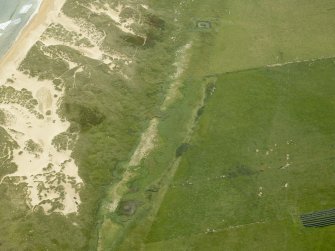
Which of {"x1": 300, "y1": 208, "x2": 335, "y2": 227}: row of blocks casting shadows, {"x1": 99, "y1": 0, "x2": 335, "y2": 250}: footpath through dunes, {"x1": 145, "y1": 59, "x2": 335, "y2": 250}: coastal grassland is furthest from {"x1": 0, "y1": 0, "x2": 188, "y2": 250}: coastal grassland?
{"x1": 300, "y1": 208, "x2": 335, "y2": 227}: row of blocks casting shadows

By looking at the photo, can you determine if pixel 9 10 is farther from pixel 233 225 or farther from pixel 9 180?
pixel 233 225

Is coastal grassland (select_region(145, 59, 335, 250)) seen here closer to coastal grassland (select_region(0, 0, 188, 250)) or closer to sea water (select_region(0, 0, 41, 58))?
coastal grassland (select_region(0, 0, 188, 250))

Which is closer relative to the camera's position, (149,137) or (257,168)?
(257,168)

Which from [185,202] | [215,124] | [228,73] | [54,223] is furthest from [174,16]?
[54,223]

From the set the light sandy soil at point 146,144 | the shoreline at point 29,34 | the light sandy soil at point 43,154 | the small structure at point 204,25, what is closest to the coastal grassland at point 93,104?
the light sandy soil at point 146,144

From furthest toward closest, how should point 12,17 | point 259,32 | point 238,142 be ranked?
point 259,32 → point 12,17 → point 238,142

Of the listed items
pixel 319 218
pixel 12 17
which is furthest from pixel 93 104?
pixel 319 218

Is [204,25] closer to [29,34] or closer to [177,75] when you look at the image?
[177,75]
